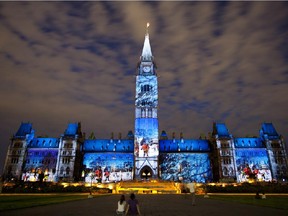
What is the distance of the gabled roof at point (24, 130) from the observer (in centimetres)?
9434

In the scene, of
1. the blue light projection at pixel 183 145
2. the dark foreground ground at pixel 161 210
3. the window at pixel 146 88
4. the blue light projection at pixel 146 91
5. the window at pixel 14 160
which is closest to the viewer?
the dark foreground ground at pixel 161 210

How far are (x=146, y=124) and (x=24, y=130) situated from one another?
50018 mm

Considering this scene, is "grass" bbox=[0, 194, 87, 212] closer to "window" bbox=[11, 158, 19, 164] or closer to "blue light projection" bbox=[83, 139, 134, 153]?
"window" bbox=[11, 158, 19, 164]

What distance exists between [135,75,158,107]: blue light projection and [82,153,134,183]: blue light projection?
20.3 meters

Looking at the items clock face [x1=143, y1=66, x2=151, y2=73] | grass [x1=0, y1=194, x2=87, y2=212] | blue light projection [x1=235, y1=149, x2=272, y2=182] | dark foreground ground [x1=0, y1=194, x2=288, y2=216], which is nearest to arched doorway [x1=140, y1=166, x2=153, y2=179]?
blue light projection [x1=235, y1=149, x2=272, y2=182]

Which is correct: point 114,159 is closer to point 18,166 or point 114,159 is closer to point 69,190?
point 18,166

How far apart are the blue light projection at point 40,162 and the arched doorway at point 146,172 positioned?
30864mm

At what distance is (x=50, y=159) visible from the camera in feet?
289

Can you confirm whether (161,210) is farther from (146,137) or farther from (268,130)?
(268,130)

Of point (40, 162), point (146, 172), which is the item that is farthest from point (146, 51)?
point (40, 162)

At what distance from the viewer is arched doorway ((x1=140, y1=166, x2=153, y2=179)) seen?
78.4 metres

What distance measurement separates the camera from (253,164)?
84.6m

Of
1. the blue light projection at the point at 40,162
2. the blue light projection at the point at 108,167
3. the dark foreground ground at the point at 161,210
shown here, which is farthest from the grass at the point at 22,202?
the blue light projection at the point at 40,162

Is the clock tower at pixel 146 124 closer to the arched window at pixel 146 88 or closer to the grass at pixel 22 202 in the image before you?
the arched window at pixel 146 88
